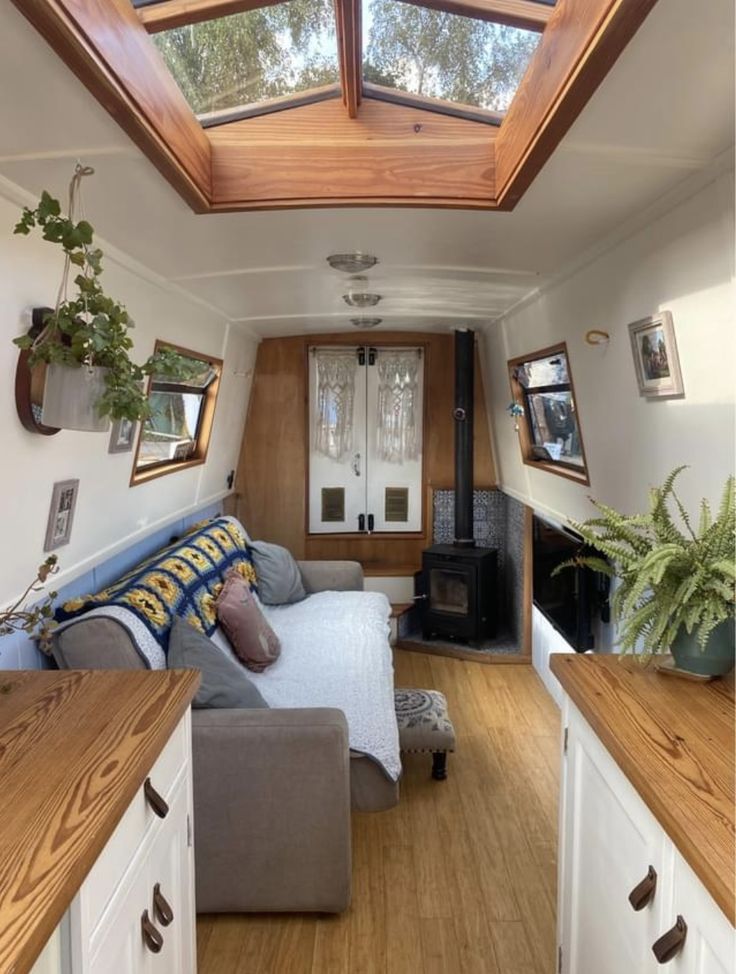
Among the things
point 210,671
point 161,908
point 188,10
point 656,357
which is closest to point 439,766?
point 210,671

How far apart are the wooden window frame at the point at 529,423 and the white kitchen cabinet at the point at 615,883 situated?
157cm

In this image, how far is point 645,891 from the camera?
3.46 feet

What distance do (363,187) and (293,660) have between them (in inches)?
82.8

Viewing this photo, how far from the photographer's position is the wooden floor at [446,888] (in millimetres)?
1984

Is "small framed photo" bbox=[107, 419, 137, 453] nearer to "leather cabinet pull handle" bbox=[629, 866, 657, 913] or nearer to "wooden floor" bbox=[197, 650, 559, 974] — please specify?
"wooden floor" bbox=[197, 650, 559, 974]

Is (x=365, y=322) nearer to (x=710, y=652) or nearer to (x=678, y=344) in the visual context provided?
(x=678, y=344)

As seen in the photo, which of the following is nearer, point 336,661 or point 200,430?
point 336,661

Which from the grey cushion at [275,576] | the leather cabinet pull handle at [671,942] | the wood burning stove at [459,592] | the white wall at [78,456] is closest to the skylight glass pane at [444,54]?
the white wall at [78,456]

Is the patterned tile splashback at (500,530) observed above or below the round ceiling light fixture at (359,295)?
below

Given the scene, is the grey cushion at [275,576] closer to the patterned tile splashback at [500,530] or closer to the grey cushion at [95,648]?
the patterned tile splashback at [500,530]

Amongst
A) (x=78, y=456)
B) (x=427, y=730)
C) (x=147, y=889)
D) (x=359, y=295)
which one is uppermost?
(x=359, y=295)

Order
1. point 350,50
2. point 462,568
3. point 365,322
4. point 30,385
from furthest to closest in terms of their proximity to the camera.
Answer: point 462,568, point 365,322, point 30,385, point 350,50

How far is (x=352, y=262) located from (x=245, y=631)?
1609mm

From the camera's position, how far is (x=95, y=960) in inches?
38.7
